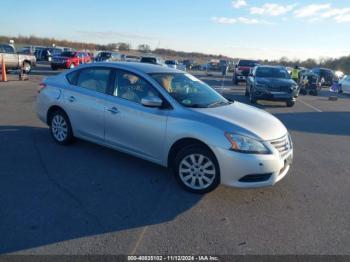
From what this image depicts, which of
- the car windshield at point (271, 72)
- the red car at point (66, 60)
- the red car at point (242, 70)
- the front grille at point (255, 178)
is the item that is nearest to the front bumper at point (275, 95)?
the car windshield at point (271, 72)

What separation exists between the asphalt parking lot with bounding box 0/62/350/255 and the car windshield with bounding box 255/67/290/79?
32.9ft

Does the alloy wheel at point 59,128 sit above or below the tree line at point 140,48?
below

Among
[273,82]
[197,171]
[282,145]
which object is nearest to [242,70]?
[273,82]

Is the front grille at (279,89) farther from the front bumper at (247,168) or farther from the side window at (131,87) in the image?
the front bumper at (247,168)

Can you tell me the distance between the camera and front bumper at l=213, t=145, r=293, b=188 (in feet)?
14.6

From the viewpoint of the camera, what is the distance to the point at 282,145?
15.9ft

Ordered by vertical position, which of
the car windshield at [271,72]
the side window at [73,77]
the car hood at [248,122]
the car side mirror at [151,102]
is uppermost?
the car windshield at [271,72]

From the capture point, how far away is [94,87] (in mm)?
6066

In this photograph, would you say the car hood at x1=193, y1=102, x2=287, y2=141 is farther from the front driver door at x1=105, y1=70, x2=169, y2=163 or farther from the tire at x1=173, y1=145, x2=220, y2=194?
the front driver door at x1=105, y1=70, x2=169, y2=163

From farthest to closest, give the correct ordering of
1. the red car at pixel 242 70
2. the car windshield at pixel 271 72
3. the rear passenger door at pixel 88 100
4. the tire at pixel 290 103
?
the red car at pixel 242 70 → the car windshield at pixel 271 72 → the tire at pixel 290 103 → the rear passenger door at pixel 88 100

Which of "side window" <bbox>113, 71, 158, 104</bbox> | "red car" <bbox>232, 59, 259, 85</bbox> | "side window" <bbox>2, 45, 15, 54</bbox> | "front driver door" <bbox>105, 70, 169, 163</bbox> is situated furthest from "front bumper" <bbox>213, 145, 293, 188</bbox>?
"red car" <bbox>232, 59, 259, 85</bbox>

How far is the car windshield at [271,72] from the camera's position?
1619cm

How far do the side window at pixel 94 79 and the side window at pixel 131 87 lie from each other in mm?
275

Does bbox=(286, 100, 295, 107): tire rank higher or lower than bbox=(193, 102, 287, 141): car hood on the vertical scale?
lower
